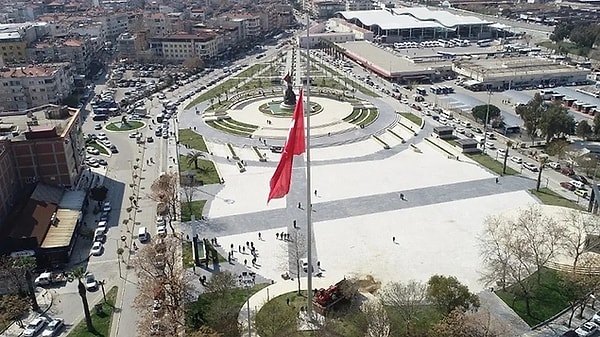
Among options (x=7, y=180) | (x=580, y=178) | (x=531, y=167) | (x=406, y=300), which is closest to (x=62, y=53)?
(x=7, y=180)

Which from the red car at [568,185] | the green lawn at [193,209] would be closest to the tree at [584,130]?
the red car at [568,185]

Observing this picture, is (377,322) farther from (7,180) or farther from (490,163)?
(7,180)

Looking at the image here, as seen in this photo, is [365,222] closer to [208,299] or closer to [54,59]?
[208,299]

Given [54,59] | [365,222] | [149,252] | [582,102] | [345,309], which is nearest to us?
[345,309]

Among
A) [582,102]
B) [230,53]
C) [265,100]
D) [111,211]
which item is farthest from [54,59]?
[582,102]

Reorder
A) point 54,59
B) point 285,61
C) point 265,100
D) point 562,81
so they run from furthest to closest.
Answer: point 285,61 < point 54,59 < point 562,81 < point 265,100

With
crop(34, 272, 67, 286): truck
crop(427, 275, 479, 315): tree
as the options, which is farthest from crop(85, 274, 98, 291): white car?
crop(427, 275, 479, 315): tree
